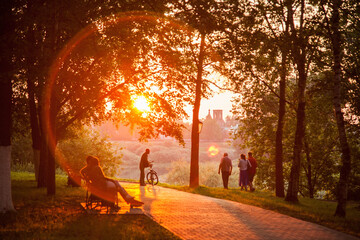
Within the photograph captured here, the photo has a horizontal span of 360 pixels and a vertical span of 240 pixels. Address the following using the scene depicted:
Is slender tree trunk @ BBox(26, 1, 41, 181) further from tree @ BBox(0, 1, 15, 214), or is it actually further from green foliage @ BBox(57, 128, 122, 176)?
green foliage @ BBox(57, 128, 122, 176)

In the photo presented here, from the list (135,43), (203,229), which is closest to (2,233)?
(203,229)

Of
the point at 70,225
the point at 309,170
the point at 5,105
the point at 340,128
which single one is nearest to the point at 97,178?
the point at 70,225

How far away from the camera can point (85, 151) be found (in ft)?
109

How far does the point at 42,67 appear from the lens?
1196 centimetres

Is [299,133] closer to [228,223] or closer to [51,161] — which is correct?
[228,223]

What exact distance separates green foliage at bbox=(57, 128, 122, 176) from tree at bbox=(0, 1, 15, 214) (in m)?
21.3

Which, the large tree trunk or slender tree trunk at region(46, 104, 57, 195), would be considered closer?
the large tree trunk

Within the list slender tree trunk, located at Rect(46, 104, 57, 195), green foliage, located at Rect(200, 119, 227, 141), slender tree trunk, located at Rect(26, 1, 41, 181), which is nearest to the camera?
slender tree trunk, located at Rect(26, 1, 41, 181)

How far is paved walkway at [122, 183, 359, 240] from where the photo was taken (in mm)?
8333

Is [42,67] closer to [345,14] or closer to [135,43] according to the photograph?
[135,43]

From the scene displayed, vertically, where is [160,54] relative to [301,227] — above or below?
above

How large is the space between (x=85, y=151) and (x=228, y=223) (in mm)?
25140

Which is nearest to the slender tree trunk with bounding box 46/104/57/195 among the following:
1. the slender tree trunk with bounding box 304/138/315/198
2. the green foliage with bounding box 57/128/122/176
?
the green foliage with bounding box 57/128/122/176

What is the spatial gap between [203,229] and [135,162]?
95066mm
